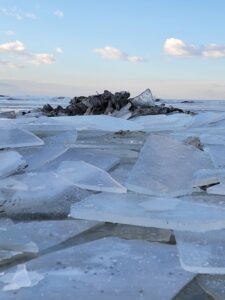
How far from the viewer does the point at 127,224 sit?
80.4 inches

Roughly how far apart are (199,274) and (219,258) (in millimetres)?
116

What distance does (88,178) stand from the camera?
2.59 m

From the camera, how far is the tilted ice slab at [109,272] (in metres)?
1.39

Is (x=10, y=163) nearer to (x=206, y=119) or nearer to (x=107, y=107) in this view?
(x=206, y=119)

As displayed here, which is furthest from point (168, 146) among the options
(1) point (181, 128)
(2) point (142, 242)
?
(1) point (181, 128)

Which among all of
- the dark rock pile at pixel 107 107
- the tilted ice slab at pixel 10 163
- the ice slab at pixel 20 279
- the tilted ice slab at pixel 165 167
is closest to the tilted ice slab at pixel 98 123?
the dark rock pile at pixel 107 107

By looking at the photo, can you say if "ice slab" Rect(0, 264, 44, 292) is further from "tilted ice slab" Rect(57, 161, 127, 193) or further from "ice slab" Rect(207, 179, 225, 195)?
"ice slab" Rect(207, 179, 225, 195)

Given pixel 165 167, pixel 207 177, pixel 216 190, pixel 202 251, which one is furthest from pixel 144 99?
pixel 202 251

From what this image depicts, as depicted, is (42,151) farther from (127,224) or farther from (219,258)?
(219,258)

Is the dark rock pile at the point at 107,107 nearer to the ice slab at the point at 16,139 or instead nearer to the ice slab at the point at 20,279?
the ice slab at the point at 16,139

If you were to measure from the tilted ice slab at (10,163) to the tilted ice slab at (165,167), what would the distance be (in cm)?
68

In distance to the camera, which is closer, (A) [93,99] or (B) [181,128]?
(B) [181,128]

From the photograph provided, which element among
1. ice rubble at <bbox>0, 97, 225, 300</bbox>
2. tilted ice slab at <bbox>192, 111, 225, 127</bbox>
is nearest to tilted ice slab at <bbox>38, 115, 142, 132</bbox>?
tilted ice slab at <bbox>192, 111, 225, 127</bbox>

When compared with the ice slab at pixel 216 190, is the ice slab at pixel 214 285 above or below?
below
